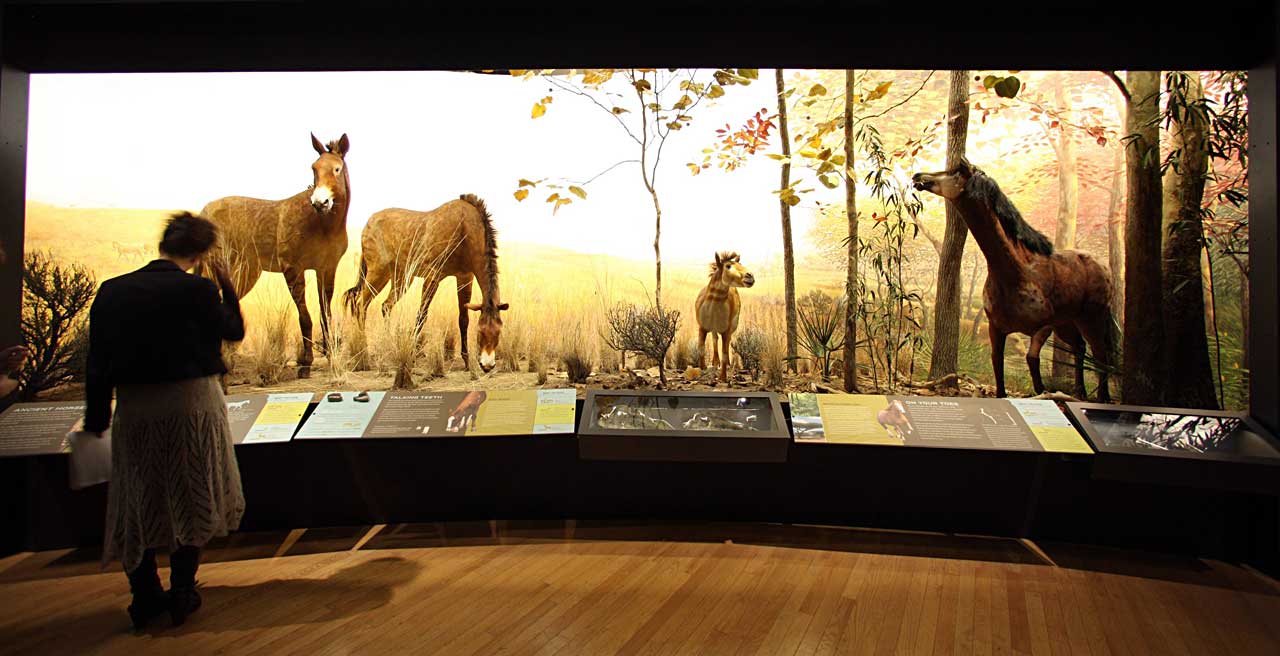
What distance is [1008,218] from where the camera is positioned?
4.06 meters

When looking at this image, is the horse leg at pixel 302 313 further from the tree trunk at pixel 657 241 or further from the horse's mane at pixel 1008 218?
the horse's mane at pixel 1008 218

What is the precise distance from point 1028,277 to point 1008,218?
351 mm

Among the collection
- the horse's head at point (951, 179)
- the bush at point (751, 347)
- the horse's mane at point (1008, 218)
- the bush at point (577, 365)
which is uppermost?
the horse's head at point (951, 179)

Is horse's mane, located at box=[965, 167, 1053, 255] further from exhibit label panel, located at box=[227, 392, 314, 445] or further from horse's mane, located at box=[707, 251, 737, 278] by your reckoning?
exhibit label panel, located at box=[227, 392, 314, 445]

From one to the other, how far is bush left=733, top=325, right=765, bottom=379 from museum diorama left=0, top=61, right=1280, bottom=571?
0.03 metres

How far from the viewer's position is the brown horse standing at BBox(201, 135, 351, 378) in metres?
4.23

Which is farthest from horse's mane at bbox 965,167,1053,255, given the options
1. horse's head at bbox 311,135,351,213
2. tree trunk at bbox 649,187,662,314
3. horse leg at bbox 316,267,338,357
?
horse leg at bbox 316,267,338,357

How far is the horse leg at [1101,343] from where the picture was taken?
3996 millimetres

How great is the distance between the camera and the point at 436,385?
14.0 ft

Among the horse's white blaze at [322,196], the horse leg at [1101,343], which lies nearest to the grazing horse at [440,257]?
the horse's white blaze at [322,196]

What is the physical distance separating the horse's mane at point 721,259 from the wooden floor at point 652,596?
1.52m

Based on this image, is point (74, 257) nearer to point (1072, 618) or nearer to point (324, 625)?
point (324, 625)

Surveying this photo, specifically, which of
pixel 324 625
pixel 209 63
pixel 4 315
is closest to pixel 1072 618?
pixel 324 625

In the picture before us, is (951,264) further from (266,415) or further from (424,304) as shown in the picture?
(266,415)
